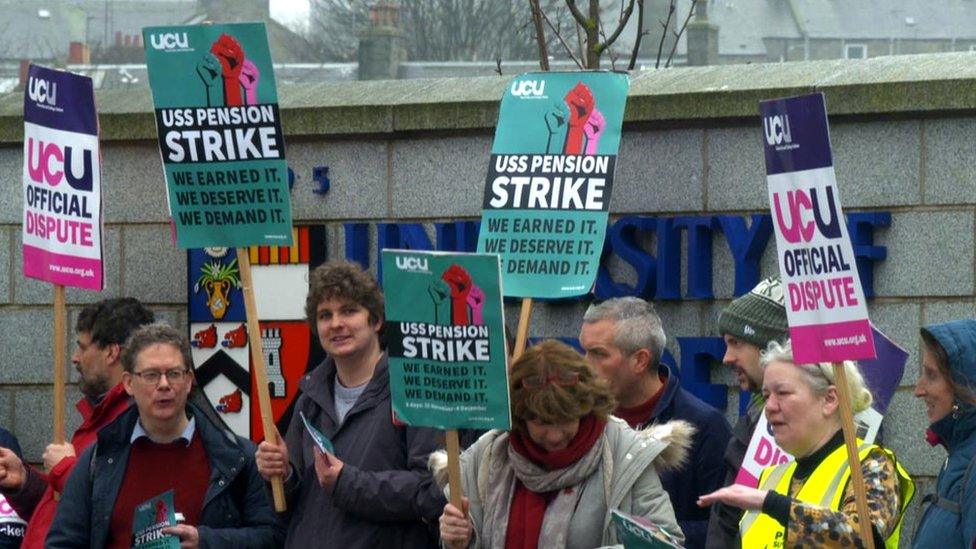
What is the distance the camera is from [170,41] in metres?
7.06

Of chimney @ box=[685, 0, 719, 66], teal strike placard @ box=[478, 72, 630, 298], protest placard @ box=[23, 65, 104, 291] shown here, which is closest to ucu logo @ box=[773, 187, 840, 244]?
teal strike placard @ box=[478, 72, 630, 298]

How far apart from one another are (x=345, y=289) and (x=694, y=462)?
4.29 ft

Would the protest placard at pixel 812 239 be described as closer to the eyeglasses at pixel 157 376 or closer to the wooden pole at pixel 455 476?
the wooden pole at pixel 455 476

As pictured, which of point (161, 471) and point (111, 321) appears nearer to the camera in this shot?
point (161, 471)

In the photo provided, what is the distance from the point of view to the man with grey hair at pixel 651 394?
21.3 feet

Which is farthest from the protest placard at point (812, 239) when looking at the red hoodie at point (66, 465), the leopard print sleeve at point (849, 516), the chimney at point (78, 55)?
the chimney at point (78, 55)

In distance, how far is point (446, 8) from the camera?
5138 cm

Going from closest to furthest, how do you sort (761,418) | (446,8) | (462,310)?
(462,310) → (761,418) → (446,8)

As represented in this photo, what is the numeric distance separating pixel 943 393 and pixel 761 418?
2.69ft

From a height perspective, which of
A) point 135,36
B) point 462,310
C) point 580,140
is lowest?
point 462,310

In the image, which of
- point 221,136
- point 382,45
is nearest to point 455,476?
point 221,136

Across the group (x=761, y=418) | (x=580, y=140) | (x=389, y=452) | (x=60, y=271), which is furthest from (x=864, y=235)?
(x=60, y=271)

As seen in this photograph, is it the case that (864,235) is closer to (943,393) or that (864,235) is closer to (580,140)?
(580,140)

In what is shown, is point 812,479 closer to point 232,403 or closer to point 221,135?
point 221,135
